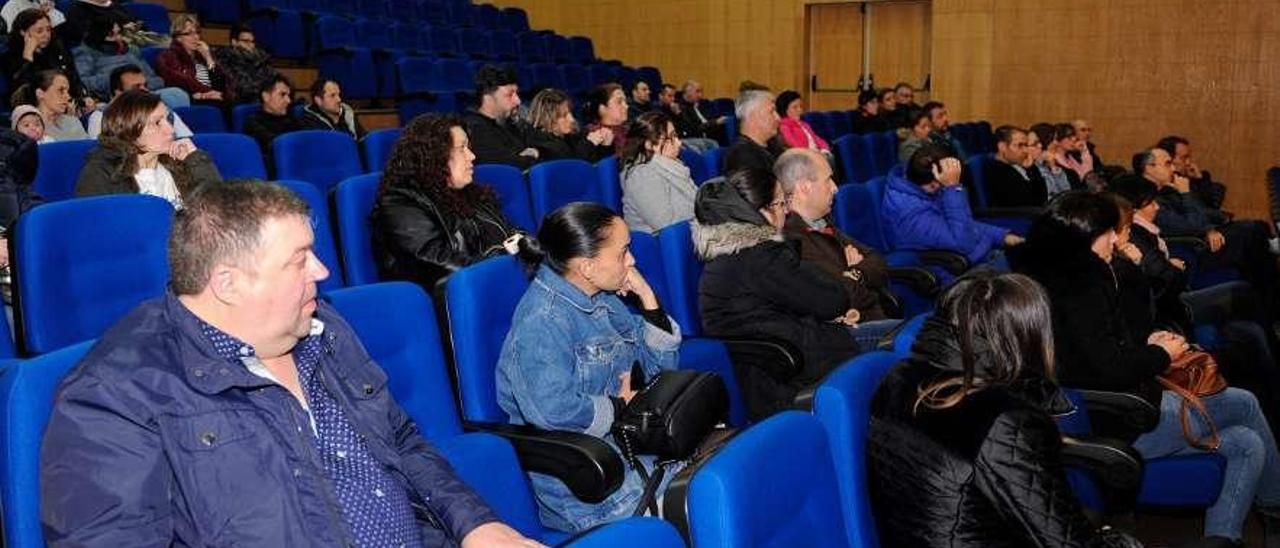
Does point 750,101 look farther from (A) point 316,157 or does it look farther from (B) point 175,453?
(B) point 175,453

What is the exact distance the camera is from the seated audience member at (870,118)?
9.34 meters

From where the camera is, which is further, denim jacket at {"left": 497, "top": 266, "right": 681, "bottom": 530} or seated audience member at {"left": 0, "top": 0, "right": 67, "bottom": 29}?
seated audience member at {"left": 0, "top": 0, "right": 67, "bottom": 29}

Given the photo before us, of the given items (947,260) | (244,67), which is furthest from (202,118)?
(947,260)

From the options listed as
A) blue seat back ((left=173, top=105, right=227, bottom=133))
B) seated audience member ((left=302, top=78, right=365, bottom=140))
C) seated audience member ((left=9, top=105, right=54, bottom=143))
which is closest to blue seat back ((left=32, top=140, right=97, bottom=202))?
seated audience member ((left=9, top=105, right=54, bottom=143))

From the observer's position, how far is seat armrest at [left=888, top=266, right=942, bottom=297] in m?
4.48

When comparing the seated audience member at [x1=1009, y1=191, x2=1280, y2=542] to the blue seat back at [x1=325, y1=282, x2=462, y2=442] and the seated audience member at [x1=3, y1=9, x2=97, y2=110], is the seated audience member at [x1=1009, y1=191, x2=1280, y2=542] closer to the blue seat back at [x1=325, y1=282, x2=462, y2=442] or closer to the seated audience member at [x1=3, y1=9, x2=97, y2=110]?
the blue seat back at [x1=325, y1=282, x2=462, y2=442]

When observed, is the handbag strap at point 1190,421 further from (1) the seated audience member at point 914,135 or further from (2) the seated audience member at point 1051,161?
(1) the seated audience member at point 914,135

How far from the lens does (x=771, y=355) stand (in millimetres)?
3234

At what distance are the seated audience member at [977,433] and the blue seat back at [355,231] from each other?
2.01 meters

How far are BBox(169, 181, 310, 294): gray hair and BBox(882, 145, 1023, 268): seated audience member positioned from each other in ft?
12.3

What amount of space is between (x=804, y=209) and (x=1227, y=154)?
689cm

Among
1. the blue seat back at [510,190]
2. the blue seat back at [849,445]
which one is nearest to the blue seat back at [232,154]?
the blue seat back at [510,190]

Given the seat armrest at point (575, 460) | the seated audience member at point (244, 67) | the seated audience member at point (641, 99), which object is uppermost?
the seated audience member at point (244, 67)

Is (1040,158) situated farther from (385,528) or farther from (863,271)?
(385,528)
